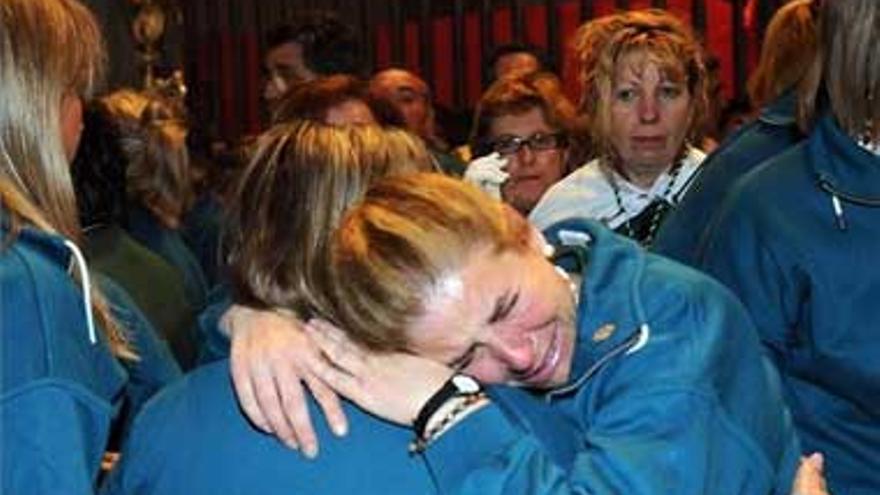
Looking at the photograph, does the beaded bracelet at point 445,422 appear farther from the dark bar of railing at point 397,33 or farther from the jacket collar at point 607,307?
the dark bar of railing at point 397,33

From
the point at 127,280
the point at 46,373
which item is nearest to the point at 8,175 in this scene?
the point at 46,373

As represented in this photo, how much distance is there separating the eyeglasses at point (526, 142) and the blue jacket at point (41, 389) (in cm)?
208

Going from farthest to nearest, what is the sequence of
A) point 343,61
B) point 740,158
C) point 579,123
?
1. point 343,61
2. point 579,123
3. point 740,158

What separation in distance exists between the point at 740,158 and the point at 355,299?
1.13 meters

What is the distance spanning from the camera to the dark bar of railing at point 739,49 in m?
6.35

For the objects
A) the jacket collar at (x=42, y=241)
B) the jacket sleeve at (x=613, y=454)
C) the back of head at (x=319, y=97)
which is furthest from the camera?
the back of head at (x=319, y=97)

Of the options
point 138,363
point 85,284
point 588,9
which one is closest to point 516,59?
point 588,9

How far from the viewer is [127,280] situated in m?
2.73

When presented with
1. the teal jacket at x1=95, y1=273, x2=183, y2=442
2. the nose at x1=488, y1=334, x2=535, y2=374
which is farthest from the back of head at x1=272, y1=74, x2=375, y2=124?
the nose at x1=488, y1=334, x2=535, y2=374

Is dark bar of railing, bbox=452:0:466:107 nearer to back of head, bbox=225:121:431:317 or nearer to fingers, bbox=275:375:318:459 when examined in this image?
back of head, bbox=225:121:431:317

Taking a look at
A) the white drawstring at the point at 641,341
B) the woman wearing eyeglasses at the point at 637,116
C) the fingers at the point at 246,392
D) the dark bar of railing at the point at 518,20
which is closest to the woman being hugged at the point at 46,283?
the fingers at the point at 246,392

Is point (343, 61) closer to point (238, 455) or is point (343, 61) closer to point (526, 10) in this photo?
point (238, 455)

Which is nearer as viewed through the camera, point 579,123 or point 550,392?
point 550,392

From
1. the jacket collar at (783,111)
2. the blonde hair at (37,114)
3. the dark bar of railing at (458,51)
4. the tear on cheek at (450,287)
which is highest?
the blonde hair at (37,114)
